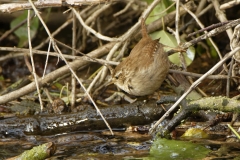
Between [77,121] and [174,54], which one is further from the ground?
[174,54]

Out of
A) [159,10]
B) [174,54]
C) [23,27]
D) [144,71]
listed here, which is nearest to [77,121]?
[144,71]

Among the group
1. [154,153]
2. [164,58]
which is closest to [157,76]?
[164,58]

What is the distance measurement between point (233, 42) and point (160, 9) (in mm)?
1495

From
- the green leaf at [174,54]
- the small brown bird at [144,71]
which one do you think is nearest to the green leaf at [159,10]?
the green leaf at [174,54]

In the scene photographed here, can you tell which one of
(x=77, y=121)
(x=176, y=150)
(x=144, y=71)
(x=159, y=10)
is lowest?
(x=176, y=150)

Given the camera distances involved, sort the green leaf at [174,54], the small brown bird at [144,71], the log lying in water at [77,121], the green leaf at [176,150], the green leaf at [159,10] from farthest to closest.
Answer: the green leaf at [159,10] < the green leaf at [174,54] < the log lying in water at [77,121] < the small brown bird at [144,71] < the green leaf at [176,150]

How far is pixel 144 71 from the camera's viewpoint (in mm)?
4707

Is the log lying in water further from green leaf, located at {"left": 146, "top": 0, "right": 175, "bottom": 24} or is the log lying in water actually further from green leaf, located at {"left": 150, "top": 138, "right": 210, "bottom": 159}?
green leaf, located at {"left": 146, "top": 0, "right": 175, "bottom": 24}

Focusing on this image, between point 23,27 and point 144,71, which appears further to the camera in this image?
point 23,27

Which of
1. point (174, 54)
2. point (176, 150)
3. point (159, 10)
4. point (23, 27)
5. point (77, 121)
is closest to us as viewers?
point (176, 150)

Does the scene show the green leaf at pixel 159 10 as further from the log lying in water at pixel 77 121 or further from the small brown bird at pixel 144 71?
the log lying in water at pixel 77 121

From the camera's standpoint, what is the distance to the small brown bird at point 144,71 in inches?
185

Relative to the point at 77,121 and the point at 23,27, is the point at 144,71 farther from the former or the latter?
the point at 23,27

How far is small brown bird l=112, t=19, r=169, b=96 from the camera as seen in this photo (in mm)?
4691
